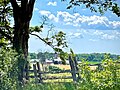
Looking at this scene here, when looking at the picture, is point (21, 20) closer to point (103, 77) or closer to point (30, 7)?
point (30, 7)

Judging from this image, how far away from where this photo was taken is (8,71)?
39.4 feet

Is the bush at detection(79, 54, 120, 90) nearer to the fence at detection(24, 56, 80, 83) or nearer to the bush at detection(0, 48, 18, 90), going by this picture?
the bush at detection(0, 48, 18, 90)

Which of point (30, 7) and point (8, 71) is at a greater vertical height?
point (30, 7)

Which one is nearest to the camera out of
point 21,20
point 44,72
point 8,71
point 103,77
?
point 103,77

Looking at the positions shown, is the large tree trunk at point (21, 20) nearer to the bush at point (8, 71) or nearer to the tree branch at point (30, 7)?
the tree branch at point (30, 7)

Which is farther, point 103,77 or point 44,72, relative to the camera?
point 44,72

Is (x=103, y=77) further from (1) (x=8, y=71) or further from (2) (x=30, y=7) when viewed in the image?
(2) (x=30, y=7)

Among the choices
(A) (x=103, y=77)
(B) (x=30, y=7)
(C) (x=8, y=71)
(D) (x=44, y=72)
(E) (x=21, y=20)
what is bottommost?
(D) (x=44, y=72)

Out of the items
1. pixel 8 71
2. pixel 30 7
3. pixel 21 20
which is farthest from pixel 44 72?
pixel 8 71

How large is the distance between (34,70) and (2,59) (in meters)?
12.7

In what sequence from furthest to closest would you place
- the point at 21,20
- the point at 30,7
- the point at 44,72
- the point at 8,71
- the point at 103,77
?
the point at 44,72 → the point at 30,7 → the point at 21,20 → the point at 8,71 → the point at 103,77

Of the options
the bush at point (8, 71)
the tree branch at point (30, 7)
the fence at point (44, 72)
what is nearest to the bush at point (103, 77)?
the bush at point (8, 71)

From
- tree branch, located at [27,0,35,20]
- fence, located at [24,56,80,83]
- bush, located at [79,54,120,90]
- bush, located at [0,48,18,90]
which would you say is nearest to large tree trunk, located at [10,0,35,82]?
tree branch, located at [27,0,35,20]

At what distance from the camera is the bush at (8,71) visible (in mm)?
11217
